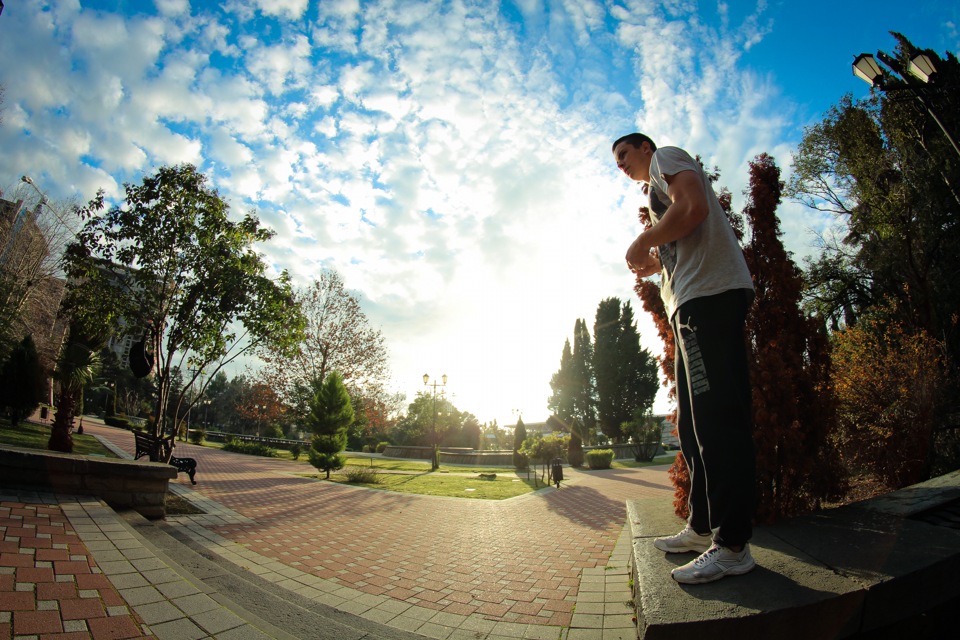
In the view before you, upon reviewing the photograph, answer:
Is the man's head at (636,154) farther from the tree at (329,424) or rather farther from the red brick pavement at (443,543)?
the tree at (329,424)

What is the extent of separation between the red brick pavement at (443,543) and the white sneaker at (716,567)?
0.98 metres

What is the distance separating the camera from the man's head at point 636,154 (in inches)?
94.0

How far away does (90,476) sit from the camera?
13.2ft

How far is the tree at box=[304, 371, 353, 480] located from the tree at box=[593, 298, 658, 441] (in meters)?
27.4

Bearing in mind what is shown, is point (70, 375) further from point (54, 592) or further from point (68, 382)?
point (54, 592)

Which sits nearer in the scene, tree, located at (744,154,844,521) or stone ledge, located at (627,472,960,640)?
stone ledge, located at (627,472,960,640)

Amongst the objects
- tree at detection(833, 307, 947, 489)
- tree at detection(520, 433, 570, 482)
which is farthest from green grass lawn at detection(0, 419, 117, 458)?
tree at detection(520, 433, 570, 482)

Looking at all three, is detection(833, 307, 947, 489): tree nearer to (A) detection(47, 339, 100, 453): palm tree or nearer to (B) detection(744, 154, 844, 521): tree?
(B) detection(744, 154, 844, 521): tree

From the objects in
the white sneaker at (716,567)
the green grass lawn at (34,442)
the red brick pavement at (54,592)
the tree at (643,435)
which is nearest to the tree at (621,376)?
the tree at (643,435)

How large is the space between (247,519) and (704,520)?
587 cm

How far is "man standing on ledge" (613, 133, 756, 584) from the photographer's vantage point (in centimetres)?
164

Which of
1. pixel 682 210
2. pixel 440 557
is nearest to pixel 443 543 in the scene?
pixel 440 557

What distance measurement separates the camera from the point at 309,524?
5.36m

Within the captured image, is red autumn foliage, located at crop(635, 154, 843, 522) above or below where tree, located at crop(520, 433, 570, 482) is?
above
